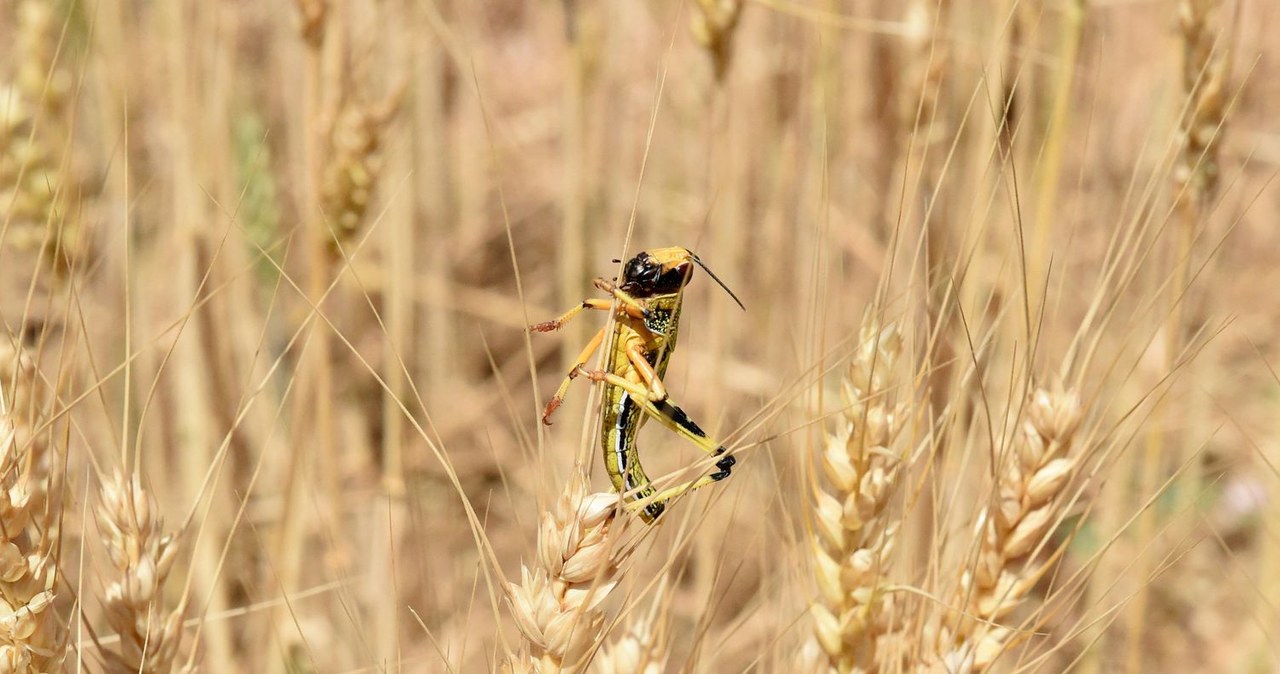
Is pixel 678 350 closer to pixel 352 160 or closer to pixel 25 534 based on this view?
pixel 352 160

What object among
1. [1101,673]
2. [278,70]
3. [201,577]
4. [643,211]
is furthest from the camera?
[278,70]

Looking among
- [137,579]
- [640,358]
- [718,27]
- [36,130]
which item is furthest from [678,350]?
[137,579]

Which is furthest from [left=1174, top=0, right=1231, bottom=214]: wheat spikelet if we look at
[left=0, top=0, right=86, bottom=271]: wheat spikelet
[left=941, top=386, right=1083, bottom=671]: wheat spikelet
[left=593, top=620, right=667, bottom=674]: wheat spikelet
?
[left=0, top=0, right=86, bottom=271]: wheat spikelet

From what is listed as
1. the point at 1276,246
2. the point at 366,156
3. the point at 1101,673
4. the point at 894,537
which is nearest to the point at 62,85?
the point at 366,156

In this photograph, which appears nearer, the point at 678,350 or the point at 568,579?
the point at 568,579

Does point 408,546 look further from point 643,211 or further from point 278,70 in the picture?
point 278,70

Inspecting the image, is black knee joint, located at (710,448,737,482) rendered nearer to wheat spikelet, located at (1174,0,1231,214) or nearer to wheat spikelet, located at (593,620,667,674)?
wheat spikelet, located at (593,620,667,674)

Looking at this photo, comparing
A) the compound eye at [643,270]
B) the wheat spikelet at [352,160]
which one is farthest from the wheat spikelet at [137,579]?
the wheat spikelet at [352,160]
